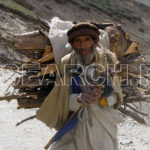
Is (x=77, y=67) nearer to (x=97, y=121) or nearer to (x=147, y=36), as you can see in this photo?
(x=97, y=121)

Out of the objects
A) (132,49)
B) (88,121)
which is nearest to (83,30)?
(88,121)

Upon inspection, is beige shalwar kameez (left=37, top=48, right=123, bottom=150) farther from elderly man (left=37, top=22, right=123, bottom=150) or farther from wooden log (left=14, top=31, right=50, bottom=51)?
wooden log (left=14, top=31, right=50, bottom=51)

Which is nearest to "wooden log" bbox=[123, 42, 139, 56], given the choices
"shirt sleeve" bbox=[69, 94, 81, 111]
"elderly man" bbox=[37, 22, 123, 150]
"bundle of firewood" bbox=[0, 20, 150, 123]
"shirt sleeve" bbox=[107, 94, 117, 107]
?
"bundle of firewood" bbox=[0, 20, 150, 123]

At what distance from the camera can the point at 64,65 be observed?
3258 millimetres

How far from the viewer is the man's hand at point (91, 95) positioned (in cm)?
303

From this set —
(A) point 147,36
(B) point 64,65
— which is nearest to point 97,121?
(B) point 64,65

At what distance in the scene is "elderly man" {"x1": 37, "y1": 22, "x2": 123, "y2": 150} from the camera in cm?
321

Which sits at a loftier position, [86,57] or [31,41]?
[31,41]

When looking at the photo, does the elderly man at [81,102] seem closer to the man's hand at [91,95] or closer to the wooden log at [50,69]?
the man's hand at [91,95]

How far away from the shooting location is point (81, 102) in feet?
10.4

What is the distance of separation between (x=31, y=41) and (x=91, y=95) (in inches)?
37.4

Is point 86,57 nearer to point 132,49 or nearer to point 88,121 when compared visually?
point 88,121

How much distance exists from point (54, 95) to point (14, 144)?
2.96m

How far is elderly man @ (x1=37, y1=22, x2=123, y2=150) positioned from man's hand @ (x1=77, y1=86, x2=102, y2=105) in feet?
0.27
